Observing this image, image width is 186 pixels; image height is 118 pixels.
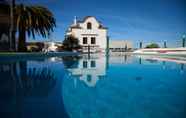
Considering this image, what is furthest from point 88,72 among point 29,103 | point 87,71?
point 29,103

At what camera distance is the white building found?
4052cm

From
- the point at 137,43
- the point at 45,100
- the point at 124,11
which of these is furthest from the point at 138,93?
the point at 137,43

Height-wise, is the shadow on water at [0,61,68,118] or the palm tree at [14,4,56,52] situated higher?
the palm tree at [14,4,56,52]

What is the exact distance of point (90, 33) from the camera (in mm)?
41469

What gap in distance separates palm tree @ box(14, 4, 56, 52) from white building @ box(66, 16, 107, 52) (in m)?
18.3

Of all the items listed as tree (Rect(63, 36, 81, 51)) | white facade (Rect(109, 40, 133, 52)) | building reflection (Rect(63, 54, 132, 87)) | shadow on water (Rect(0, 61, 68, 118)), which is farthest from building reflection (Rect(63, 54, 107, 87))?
white facade (Rect(109, 40, 133, 52))

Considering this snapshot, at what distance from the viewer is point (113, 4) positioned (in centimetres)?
2759

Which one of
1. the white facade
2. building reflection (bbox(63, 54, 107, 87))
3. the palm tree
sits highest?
the palm tree

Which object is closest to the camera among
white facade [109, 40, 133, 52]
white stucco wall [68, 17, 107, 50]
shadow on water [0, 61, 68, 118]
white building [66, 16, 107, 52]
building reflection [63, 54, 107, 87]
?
shadow on water [0, 61, 68, 118]

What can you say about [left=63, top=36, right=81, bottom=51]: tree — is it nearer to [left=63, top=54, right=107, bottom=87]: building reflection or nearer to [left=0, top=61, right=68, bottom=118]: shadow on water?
[left=63, top=54, right=107, bottom=87]: building reflection

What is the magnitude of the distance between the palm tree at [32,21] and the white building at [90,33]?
18327mm

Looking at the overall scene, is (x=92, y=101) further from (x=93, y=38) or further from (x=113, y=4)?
(x=93, y=38)

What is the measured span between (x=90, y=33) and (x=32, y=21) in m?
22.3

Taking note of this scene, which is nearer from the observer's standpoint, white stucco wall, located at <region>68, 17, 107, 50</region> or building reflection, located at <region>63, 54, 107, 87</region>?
building reflection, located at <region>63, 54, 107, 87</region>
